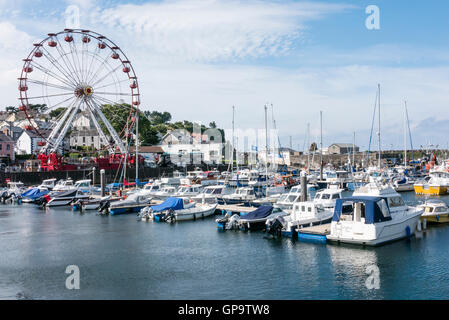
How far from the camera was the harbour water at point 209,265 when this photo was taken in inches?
829

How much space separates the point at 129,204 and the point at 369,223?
28.6 m

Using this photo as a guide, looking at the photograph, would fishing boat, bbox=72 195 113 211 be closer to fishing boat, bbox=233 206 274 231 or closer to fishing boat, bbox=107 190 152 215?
fishing boat, bbox=107 190 152 215

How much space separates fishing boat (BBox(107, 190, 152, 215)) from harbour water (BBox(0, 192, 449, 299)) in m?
10.4

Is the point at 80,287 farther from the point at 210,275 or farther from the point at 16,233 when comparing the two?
the point at 16,233

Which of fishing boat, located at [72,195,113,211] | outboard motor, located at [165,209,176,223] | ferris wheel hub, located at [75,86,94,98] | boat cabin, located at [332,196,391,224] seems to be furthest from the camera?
ferris wheel hub, located at [75,86,94,98]

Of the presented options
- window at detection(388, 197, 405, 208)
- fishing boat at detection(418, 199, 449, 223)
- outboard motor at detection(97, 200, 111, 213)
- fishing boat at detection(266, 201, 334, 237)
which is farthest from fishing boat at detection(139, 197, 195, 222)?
fishing boat at detection(418, 199, 449, 223)

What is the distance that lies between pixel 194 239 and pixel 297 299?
1448 cm

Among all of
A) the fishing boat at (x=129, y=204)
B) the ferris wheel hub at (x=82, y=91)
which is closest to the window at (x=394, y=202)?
the fishing boat at (x=129, y=204)

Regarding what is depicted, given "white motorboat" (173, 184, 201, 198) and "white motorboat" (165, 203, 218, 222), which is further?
"white motorboat" (173, 184, 201, 198)

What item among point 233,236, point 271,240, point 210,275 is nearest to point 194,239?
point 233,236

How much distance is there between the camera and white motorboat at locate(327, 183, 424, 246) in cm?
2775

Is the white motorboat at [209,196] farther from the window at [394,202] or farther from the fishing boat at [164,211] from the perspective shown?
the window at [394,202]

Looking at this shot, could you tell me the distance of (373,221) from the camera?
27.8 m

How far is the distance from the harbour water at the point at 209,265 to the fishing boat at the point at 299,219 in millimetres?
1161
